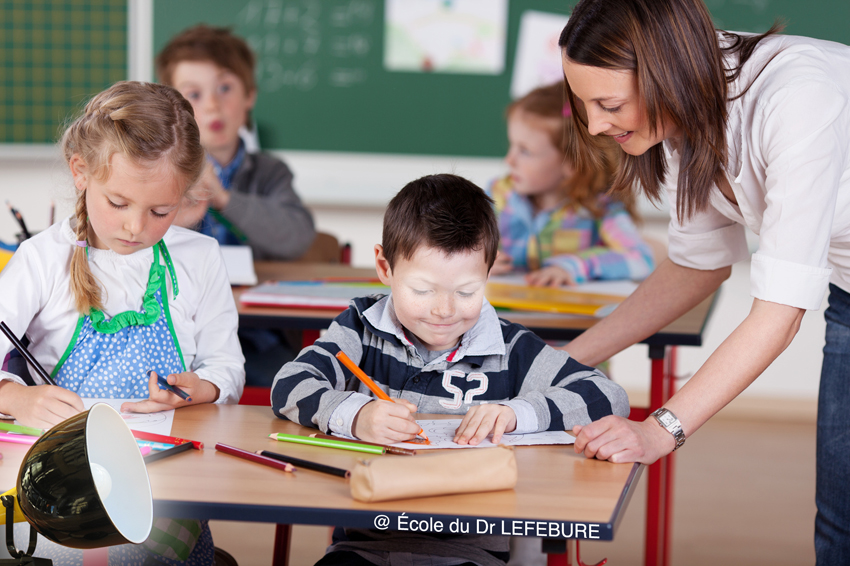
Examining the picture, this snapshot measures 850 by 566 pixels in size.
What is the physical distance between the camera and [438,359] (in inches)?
50.3

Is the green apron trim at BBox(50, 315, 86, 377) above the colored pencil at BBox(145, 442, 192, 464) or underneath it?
above

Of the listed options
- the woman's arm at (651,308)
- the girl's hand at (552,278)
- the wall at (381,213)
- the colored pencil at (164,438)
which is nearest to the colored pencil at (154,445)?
the colored pencil at (164,438)

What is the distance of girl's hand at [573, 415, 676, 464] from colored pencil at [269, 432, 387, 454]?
245mm

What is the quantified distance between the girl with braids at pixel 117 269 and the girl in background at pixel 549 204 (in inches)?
46.4

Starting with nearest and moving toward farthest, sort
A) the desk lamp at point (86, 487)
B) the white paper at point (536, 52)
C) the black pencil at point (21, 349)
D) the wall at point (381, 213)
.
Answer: the desk lamp at point (86, 487)
the black pencil at point (21, 349)
the white paper at point (536, 52)
the wall at point (381, 213)

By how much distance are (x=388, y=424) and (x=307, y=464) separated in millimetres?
124

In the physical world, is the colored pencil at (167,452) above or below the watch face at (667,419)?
below

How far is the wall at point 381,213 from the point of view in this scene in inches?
141

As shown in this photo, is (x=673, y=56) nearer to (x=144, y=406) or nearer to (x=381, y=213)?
(x=144, y=406)

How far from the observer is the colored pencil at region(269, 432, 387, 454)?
1046 millimetres

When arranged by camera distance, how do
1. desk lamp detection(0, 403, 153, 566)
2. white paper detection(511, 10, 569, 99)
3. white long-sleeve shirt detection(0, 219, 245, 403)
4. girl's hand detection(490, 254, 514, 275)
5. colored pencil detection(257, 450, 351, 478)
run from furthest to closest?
white paper detection(511, 10, 569, 99), girl's hand detection(490, 254, 514, 275), white long-sleeve shirt detection(0, 219, 245, 403), colored pencil detection(257, 450, 351, 478), desk lamp detection(0, 403, 153, 566)

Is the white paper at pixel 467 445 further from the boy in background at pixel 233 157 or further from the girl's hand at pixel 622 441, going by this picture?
the boy in background at pixel 233 157

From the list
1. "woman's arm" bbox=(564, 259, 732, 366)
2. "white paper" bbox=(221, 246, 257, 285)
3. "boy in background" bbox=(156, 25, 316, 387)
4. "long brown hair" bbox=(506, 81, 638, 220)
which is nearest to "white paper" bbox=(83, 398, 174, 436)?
"woman's arm" bbox=(564, 259, 732, 366)

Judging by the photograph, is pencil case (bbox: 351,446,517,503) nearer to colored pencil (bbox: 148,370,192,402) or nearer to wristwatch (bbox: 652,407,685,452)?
wristwatch (bbox: 652,407,685,452)
